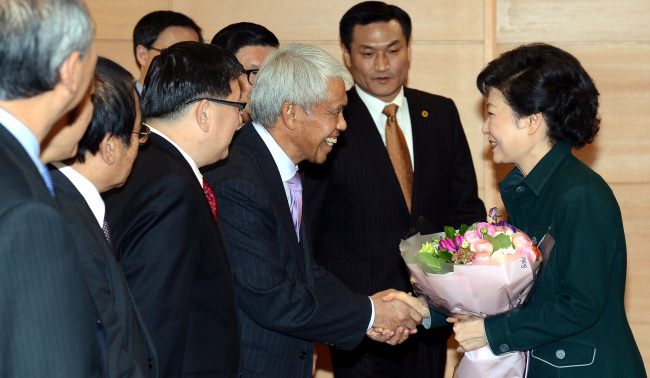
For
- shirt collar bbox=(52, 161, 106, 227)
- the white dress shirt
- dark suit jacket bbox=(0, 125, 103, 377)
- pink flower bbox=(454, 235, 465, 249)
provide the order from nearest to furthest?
1. dark suit jacket bbox=(0, 125, 103, 377)
2. shirt collar bbox=(52, 161, 106, 227)
3. pink flower bbox=(454, 235, 465, 249)
4. the white dress shirt

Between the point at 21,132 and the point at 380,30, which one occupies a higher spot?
the point at 21,132

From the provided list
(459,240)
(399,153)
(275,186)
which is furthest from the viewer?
(399,153)

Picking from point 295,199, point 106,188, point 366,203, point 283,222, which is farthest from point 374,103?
point 106,188

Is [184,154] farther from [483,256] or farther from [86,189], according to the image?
[483,256]

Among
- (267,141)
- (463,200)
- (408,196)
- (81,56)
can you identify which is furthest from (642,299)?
(81,56)

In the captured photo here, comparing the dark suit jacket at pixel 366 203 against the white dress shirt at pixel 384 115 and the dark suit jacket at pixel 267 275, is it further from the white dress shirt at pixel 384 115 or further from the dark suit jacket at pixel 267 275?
the dark suit jacket at pixel 267 275

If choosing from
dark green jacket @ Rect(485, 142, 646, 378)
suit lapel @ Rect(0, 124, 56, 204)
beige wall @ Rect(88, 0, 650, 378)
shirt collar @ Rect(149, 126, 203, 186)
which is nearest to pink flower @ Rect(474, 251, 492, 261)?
dark green jacket @ Rect(485, 142, 646, 378)

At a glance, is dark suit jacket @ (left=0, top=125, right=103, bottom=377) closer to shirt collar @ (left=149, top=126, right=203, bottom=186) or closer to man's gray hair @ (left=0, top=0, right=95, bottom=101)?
man's gray hair @ (left=0, top=0, right=95, bottom=101)

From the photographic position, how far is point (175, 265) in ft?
6.82

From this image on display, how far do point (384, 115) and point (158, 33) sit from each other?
4.76ft

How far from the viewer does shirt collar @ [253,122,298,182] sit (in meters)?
2.91

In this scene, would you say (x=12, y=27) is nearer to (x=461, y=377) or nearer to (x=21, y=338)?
(x=21, y=338)

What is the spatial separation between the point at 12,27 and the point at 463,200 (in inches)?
125

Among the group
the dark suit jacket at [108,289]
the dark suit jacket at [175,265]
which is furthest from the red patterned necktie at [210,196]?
the dark suit jacket at [108,289]
